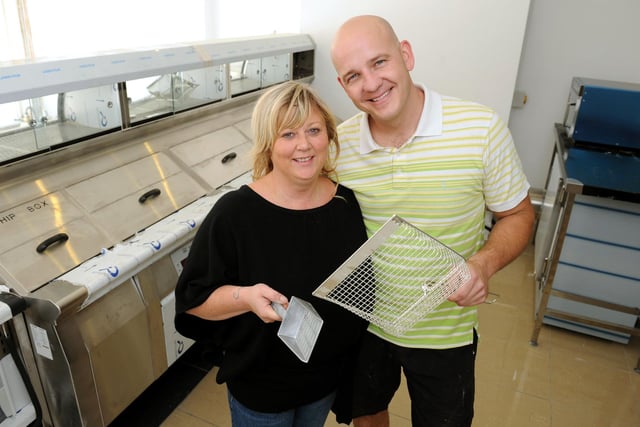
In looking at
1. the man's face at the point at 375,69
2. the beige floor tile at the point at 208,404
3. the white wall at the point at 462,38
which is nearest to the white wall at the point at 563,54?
the white wall at the point at 462,38

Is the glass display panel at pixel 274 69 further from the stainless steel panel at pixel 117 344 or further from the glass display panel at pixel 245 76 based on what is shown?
the stainless steel panel at pixel 117 344

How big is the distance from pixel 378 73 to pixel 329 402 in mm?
977

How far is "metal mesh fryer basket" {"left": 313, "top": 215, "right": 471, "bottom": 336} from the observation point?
116cm

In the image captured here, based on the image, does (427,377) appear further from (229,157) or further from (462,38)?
(462,38)

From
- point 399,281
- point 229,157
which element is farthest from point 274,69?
point 399,281

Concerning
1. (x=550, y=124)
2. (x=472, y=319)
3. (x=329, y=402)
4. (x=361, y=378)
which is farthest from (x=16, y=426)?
(x=550, y=124)

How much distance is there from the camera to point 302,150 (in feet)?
4.04

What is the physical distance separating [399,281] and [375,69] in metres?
0.58

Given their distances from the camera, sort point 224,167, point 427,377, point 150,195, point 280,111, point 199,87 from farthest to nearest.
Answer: point 199,87, point 224,167, point 150,195, point 427,377, point 280,111

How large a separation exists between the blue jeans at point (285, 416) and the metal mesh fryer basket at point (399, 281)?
0.34 m

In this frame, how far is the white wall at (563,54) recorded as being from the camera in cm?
349

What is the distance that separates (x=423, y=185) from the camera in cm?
134

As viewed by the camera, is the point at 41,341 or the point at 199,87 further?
the point at 199,87

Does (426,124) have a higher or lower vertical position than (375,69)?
lower
